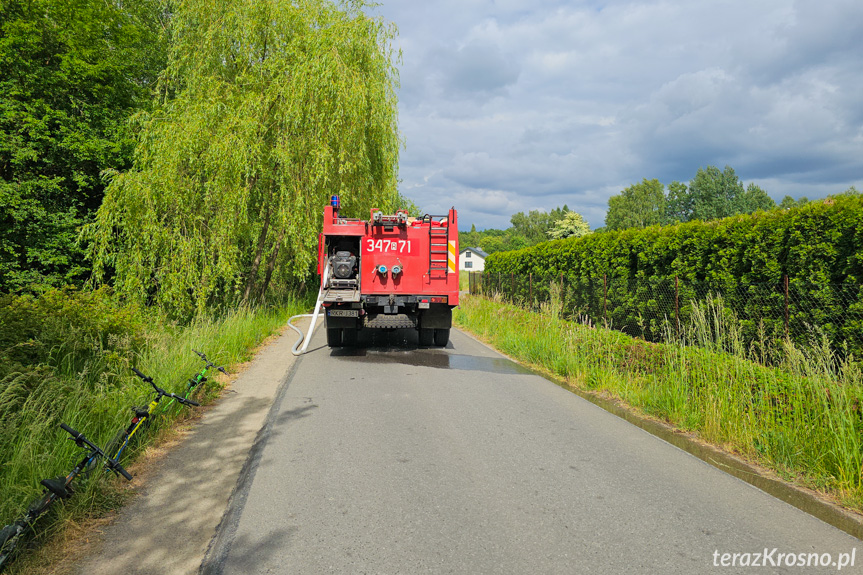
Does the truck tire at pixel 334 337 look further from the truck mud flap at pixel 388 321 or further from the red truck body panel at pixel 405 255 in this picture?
the red truck body panel at pixel 405 255

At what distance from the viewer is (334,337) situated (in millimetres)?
10922

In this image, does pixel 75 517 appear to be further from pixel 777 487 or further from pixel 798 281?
pixel 798 281

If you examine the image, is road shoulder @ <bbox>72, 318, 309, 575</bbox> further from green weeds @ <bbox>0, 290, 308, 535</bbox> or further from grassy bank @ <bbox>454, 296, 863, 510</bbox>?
grassy bank @ <bbox>454, 296, 863, 510</bbox>

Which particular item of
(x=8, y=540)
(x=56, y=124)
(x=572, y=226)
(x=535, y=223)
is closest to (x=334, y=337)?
(x=8, y=540)

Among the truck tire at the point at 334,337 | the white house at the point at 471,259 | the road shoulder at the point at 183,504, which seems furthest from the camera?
the white house at the point at 471,259

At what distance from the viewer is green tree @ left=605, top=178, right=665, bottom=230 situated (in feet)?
265

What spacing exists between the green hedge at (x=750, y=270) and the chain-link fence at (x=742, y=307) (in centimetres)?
2

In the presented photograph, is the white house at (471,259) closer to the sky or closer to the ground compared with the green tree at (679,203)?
closer to the ground

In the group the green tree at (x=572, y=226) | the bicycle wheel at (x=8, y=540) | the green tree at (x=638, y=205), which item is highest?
the green tree at (x=638, y=205)

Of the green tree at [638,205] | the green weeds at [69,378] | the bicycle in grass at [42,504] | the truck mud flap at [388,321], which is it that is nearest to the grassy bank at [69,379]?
the green weeds at [69,378]

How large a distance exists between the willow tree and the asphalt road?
22.8 ft

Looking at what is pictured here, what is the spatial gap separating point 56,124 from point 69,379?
43.1 ft

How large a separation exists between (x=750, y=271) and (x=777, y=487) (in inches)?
234

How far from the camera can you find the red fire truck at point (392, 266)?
33.7ft
